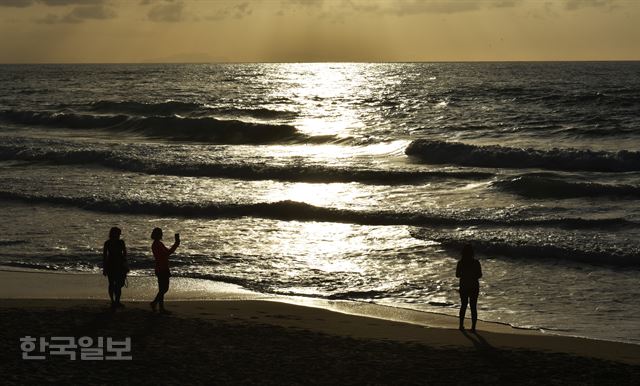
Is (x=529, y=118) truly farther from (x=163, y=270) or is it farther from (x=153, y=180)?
(x=163, y=270)

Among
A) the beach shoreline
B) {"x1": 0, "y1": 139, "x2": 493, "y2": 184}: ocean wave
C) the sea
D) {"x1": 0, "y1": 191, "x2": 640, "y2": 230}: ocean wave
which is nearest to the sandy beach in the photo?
the beach shoreline

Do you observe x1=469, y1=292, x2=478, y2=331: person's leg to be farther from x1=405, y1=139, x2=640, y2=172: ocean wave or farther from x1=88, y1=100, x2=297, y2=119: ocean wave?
x1=88, y1=100, x2=297, y2=119: ocean wave

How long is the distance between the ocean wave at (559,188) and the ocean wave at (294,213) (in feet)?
15.5

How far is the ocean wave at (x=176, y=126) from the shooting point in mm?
51219

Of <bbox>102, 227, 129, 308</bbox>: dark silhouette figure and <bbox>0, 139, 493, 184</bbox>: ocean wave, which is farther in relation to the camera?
<bbox>0, 139, 493, 184</bbox>: ocean wave

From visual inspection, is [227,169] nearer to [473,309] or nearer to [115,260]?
[115,260]

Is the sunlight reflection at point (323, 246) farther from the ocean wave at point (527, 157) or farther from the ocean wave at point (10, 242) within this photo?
the ocean wave at point (527, 157)

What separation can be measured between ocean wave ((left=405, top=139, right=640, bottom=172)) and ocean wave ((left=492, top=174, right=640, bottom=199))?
5.21 metres

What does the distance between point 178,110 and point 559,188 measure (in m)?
40.6

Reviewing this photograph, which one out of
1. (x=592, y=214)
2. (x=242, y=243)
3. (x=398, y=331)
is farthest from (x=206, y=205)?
(x=398, y=331)

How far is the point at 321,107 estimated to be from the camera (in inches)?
2694

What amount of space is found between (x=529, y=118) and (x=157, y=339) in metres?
42.4

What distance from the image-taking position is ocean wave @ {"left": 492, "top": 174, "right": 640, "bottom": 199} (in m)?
27.7

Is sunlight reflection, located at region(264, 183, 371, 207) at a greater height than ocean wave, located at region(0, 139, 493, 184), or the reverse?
ocean wave, located at region(0, 139, 493, 184)
